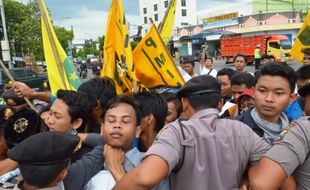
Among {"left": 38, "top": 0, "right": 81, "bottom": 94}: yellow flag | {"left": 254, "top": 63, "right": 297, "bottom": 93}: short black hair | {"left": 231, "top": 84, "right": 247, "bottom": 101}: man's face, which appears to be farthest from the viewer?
{"left": 231, "top": 84, "right": 247, "bottom": 101}: man's face

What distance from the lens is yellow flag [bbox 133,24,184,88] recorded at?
381 cm

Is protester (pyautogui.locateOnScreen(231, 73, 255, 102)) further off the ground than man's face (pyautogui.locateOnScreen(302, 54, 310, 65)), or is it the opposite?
man's face (pyautogui.locateOnScreen(302, 54, 310, 65))

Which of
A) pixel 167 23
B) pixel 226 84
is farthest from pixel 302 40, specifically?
pixel 167 23

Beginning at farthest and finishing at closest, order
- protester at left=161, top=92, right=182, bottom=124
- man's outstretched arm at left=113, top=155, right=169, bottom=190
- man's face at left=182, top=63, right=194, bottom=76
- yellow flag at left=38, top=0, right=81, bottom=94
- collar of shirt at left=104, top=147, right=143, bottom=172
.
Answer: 1. man's face at left=182, top=63, right=194, bottom=76
2. yellow flag at left=38, top=0, right=81, bottom=94
3. protester at left=161, top=92, right=182, bottom=124
4. collar of shirt at left=104, top=147, right=143, bottom=172
5. man's outstretched arm at left=113, top=155, right=169, bottom=190

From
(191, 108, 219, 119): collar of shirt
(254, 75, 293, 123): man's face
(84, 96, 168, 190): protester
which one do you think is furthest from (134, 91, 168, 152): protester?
(254, 75, 293, 123): man's face

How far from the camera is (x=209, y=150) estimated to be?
174 centimetres

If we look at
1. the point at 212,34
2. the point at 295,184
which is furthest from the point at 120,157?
the point at 212,34

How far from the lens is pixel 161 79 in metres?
3.85

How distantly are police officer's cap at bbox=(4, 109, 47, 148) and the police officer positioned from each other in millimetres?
1149

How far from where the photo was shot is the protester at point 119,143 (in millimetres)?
1901

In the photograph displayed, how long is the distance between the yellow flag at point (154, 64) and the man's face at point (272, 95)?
1.64m

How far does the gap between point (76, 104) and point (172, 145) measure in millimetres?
1085

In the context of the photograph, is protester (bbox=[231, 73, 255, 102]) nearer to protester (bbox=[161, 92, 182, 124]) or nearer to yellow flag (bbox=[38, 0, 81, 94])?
protester (bbox=[161, 92, 182, 124])

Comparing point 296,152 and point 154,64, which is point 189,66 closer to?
point 154,64
